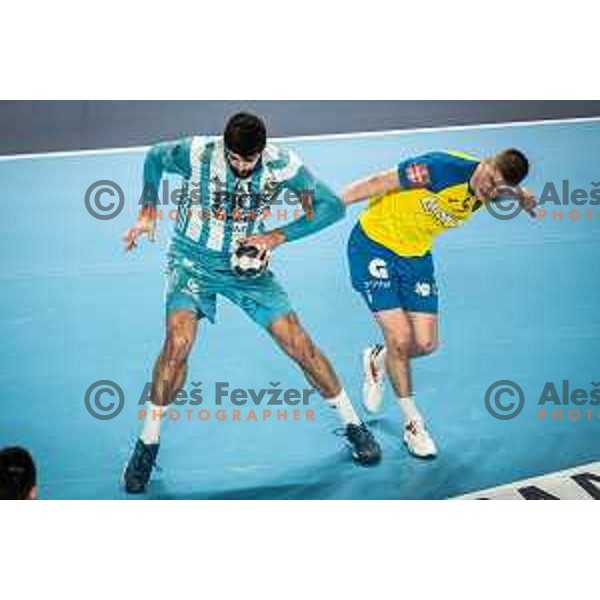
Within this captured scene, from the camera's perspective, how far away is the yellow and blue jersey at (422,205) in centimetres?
439

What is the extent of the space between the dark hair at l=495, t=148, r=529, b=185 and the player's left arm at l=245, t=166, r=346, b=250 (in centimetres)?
73

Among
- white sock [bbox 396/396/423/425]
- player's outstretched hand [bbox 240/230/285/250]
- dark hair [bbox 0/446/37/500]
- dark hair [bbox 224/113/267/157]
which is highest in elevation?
dark hair [bbox 224/113/267/157]

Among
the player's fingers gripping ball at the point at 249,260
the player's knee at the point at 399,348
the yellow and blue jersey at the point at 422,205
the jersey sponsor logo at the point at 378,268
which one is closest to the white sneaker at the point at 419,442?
the player's knee at the point at 399,348

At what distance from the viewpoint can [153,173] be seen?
439 centimetres

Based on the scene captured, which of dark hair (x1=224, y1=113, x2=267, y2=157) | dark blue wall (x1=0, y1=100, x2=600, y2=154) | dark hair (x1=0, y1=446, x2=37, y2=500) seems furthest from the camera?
dark blue wall (x1=0, y1=100, x2=600, y2=154)

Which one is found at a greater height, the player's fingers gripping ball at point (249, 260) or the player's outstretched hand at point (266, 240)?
the player's outstretched hand at point (266, 240)

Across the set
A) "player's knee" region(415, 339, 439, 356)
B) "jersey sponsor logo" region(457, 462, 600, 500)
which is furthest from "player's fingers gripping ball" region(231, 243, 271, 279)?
"jersey sponsor logo" region(457, 462, 600, 500)

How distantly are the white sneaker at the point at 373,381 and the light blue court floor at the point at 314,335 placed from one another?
1.6 inches

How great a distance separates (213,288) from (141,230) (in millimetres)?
408

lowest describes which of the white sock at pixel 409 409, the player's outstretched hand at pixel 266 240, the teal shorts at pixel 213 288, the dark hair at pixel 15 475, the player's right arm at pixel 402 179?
the dark hair at pixel 15 475

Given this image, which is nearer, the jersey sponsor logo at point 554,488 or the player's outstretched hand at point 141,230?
the jersey sponsor logo at point 554,488

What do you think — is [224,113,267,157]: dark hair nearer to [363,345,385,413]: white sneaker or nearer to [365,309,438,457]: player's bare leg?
[365,309,438,457]: player's bare leg

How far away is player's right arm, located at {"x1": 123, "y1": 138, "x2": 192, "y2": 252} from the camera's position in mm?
4359

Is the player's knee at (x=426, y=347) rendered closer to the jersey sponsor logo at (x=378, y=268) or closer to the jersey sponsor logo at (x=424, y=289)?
the jersey sponsor logo at (x=424, y=289)
